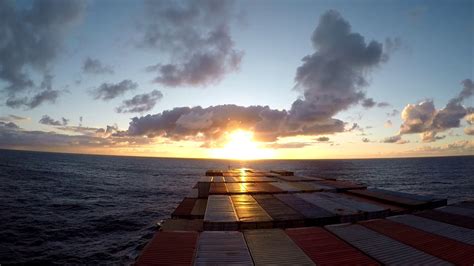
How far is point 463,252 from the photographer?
2039 centimetres

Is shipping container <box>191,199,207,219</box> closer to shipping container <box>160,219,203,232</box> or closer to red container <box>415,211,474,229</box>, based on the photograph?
shipping container <box>160,219,203,232</box>

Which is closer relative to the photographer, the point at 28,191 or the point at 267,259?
the point at 267,259

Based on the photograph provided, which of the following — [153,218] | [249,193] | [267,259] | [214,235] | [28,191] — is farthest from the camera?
[28,191]

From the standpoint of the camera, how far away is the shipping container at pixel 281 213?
28.2 meters

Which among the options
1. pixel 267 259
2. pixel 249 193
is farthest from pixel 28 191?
pixel 267 259

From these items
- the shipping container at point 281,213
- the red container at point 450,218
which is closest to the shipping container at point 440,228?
the red container at point 450,218

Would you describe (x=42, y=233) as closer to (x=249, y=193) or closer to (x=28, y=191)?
(x=249, y=193)

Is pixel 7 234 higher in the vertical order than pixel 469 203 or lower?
lower

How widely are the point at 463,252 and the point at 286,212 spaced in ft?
51.7

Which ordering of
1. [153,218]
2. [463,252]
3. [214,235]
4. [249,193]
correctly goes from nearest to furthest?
[463,252], [214,235], [249,193], [153,218]

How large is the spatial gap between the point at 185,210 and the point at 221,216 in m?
10.8

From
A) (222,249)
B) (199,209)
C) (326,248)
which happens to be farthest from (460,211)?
(199,209)

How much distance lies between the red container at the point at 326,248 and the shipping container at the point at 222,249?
4552 mm

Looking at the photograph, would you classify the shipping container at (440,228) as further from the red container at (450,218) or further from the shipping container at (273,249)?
the shipping container at (273,249)
